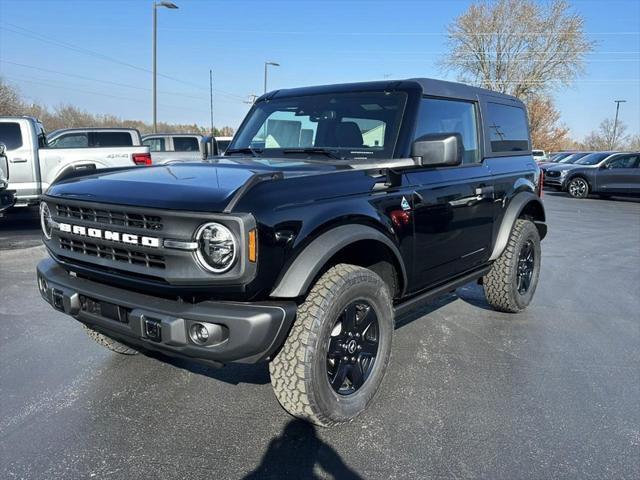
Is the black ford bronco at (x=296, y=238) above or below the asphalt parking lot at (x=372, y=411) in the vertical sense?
above

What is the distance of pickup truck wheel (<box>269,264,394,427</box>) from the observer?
8.76 feet

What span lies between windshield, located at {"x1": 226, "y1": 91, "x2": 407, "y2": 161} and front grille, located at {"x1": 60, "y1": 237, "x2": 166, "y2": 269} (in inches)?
58.1

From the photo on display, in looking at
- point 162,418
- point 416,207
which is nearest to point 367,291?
point 416,207

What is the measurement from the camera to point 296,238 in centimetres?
260

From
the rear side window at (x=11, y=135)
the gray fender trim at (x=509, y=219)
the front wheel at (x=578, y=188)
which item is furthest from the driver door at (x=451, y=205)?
the front wheel at (x=578, y=188)

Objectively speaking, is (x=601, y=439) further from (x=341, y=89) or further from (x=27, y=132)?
(x=27, y=132)

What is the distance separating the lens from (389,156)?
3.48 meters

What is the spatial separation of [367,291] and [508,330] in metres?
2.29

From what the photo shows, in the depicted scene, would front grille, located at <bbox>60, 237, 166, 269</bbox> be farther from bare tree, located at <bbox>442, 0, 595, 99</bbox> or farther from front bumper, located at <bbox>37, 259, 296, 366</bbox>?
bare tree, located at <bbox>442, 0, 595, 99</bbox>

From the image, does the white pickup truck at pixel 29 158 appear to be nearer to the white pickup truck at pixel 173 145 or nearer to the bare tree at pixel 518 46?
the white pickup truck at pixel 173 145

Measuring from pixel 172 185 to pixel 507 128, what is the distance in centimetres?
356

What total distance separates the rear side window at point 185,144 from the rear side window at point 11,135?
6849 millimetres

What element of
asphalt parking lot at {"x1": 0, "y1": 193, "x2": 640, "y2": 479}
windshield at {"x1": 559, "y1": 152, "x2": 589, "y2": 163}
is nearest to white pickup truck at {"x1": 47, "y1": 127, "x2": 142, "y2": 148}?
asphalt parking lot at {"x1": 0, "y1": 193, "x2": 640, "y2": 479}

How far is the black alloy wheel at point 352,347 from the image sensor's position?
299 centimetres
